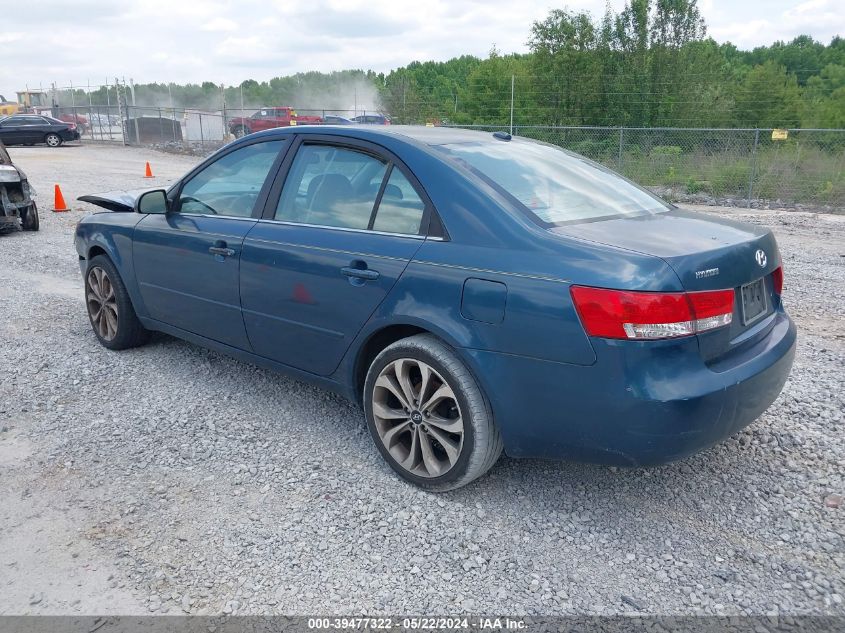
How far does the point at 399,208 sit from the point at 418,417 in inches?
39.8

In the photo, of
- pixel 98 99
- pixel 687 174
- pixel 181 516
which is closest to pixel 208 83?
pixel 98 99

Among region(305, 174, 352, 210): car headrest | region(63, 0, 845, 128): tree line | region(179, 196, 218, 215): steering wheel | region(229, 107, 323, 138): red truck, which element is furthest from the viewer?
region(229, 107, 323, 138): red truck

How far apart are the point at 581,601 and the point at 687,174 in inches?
620

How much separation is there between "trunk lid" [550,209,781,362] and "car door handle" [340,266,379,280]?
88cm

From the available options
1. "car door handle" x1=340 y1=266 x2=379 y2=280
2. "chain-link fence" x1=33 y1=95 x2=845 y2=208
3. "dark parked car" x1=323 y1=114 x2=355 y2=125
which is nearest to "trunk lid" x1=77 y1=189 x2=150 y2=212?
"dark parked car" x1=323 y1=114 x2=355 y2=125

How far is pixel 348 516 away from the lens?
3242mm

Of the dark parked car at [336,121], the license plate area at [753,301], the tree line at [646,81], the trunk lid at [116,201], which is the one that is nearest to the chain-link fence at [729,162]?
the dark parked car at [336,121]

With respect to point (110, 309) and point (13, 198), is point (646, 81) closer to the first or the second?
point (13, 198)

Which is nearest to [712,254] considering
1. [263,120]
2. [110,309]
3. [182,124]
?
[110,309]

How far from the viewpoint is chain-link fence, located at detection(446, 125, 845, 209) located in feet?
49.7

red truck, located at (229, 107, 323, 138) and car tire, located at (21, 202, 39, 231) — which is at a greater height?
red truck, located at (229, 107, 323, 138)

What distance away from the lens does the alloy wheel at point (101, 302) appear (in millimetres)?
5363
